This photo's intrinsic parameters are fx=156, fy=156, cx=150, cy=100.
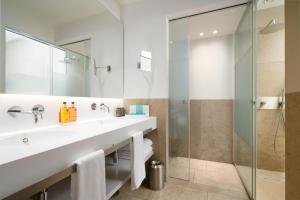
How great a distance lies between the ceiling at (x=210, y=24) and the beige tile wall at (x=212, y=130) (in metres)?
1.14

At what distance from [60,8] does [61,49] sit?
38 cm

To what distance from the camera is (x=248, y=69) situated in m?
1.75

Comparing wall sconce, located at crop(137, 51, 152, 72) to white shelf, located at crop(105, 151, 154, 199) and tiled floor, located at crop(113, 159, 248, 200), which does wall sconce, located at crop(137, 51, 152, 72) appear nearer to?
white shelf, located at crop(105, 151, 154, 199)

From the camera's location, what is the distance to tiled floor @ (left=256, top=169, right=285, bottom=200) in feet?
5.48

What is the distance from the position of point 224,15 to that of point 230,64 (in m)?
0.82

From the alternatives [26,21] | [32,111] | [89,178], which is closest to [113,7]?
[26,21]

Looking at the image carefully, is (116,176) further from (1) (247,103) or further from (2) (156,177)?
(1) (247,103)

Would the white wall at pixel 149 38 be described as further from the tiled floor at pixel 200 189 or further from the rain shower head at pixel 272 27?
the tiled floor at pixel 200 189

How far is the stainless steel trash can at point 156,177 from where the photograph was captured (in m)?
1.81

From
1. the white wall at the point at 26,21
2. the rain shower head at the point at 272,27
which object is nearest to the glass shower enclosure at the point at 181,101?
the rain shower head at the point at 272,27

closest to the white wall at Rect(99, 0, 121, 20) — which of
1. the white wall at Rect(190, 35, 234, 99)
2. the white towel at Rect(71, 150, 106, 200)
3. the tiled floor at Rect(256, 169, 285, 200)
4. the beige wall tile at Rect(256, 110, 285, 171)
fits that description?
the white wall at Rect(190, 35, 234, 99)

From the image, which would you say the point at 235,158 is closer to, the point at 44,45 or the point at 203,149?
the point at 203,149

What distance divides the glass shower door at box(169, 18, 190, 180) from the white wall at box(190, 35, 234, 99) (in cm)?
75

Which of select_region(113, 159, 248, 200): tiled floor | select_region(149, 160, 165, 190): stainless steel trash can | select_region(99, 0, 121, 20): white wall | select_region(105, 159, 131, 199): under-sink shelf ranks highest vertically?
select_region(99, 0, 121, 20): white wall
